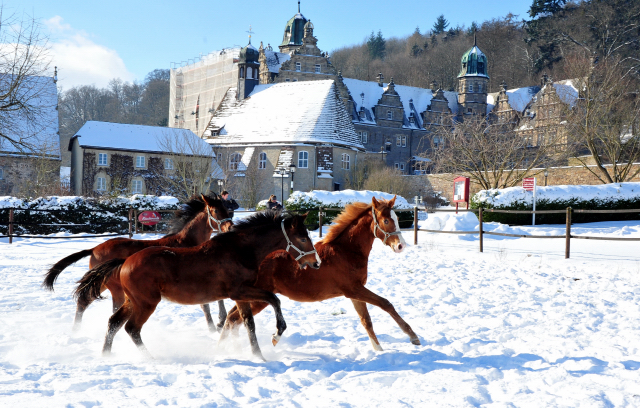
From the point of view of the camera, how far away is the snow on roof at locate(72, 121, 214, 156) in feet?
123

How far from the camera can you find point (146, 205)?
2048cm

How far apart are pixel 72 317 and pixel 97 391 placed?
3.40 meters

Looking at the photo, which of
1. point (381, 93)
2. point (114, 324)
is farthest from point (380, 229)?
point (381, 93)

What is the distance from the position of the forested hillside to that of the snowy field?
29979 mm

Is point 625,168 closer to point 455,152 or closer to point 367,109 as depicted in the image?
point 455,152

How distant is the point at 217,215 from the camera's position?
6.78 metres

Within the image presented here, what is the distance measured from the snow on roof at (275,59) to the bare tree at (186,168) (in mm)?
21411

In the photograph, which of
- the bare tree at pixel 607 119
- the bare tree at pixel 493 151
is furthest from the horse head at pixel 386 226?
the bare tree at pixel 607 119

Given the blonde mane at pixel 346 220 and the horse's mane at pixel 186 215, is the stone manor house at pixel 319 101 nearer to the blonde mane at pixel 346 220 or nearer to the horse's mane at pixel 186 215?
the horse's mane at pixel 186 215

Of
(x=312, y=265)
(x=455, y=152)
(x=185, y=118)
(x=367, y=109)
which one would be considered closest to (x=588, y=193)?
(x=455, y=152)

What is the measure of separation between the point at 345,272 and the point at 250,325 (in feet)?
3.74

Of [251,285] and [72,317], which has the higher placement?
[251,285]

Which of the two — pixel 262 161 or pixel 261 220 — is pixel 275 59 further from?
pixel 261 220

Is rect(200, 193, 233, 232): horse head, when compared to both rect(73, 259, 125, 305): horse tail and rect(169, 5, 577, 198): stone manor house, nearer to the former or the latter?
rect(73, 259, 125, 305): horse tail
